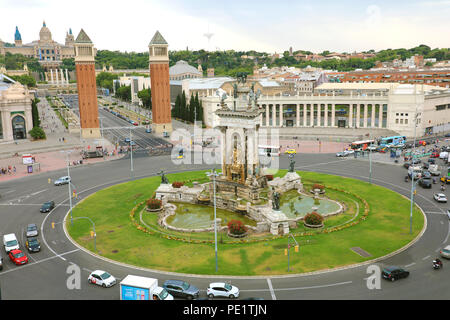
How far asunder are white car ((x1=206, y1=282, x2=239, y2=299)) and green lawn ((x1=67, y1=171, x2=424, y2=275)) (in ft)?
13.1

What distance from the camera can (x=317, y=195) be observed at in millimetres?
64812

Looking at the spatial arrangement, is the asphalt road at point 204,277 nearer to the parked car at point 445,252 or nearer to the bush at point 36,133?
the parked car at point 445,252

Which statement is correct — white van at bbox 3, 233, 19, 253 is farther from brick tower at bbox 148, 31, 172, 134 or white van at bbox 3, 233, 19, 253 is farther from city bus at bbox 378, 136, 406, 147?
brick tower at bbox 148, 31, 172, 134

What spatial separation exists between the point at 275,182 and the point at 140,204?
22.5m

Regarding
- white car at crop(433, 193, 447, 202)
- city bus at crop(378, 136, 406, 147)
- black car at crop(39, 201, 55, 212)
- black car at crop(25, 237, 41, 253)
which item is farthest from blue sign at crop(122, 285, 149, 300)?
city bus at crop(378, 136, 406, 147)

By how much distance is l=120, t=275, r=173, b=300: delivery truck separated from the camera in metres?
32.8

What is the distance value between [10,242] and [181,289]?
22.6 meters

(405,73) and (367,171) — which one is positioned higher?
(405,73)

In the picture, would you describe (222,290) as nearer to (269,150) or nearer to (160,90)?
(269,150)

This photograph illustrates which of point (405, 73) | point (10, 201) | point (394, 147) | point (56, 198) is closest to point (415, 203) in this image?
point (394, 147)

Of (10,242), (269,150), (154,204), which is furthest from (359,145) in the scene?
(10,242)

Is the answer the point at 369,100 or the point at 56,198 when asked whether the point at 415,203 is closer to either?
the point at 56,198

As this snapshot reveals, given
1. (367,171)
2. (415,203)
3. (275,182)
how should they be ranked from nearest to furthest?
(415,203)
(275,182)
(367,171)

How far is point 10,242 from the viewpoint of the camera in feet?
148
